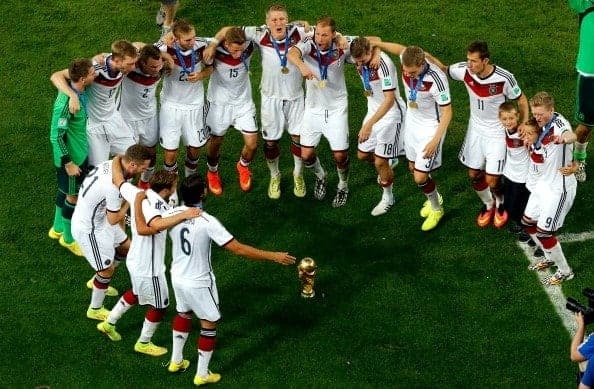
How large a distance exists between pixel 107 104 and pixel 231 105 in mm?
1348

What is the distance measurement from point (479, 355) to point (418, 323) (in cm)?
66

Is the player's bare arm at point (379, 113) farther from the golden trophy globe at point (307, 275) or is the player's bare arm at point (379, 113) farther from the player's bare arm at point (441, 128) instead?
the golden trophy globe at point (307, 275)

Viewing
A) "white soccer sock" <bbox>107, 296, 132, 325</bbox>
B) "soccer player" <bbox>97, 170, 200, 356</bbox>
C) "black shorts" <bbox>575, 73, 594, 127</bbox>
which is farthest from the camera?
"black shorts" <bbox>575, 73, 594, 127</bbox>

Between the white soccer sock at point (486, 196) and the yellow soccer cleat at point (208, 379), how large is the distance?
3.42m

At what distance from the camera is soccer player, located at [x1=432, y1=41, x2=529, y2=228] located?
10.0m

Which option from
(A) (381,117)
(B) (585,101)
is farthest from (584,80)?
(A) (381,117)

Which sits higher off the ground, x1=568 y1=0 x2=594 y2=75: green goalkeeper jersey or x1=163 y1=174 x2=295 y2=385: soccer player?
Answer: x1=568 y1=0 x2=594 y2=75: green goalkeeper jersey

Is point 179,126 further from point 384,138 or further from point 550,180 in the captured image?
point 550,180

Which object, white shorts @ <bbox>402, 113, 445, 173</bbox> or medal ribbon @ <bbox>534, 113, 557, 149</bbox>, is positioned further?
white shorts @ <bbox>402, 113, 445, 173</bbox>

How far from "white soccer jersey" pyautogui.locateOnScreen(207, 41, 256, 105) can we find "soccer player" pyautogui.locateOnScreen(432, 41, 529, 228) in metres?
2.03

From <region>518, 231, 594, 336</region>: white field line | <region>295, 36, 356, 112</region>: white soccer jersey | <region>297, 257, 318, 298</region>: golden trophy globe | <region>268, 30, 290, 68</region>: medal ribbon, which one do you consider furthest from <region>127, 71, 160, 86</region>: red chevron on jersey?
<region>518, 231, 594, 336</region>: white field line

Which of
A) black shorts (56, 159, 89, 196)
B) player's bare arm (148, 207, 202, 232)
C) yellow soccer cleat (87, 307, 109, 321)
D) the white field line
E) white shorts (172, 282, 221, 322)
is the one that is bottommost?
yellow soccer cleat (87, 307, 109, 321)

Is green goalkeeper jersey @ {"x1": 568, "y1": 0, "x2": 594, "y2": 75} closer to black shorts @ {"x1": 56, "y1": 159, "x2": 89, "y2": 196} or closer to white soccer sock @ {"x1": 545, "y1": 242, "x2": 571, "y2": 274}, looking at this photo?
white soccer sock @ {"x1": 545, "y1": 242, "x2": 571, "y2": 274}

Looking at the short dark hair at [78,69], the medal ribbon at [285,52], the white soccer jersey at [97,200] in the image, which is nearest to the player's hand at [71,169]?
the white soccer jersey at [97,200]
